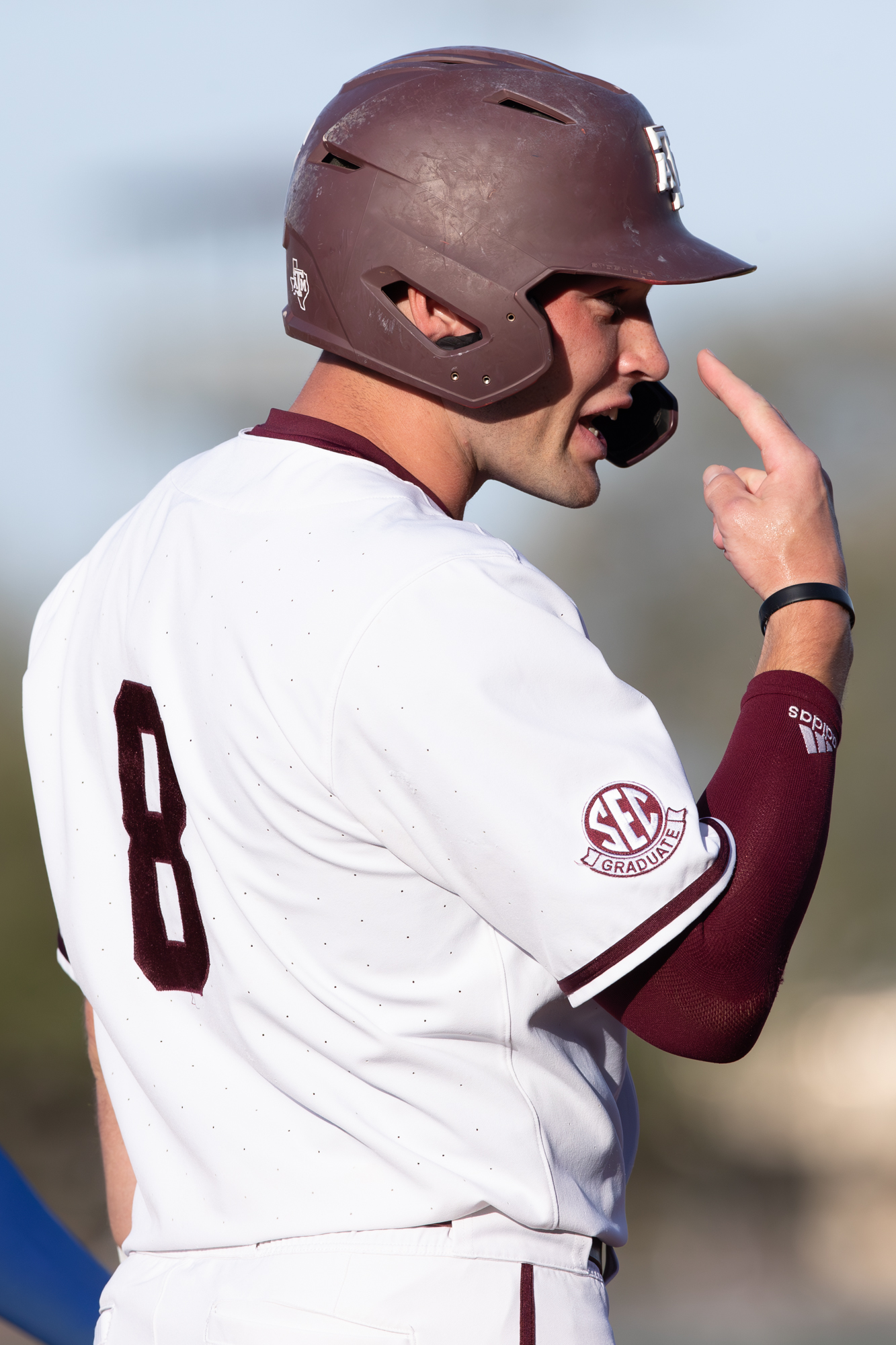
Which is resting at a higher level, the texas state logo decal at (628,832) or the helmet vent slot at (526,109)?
the helmet vent slot at (526,109)

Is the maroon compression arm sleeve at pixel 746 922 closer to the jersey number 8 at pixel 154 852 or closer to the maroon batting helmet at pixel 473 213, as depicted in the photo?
the jersey number 8 at pixel 154 852

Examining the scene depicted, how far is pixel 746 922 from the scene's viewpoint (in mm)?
1743

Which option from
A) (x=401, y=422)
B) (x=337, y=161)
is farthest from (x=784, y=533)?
(x=337, y=161)

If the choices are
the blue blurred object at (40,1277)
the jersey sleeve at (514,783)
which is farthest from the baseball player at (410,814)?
the blue blurred object at (40,1277)

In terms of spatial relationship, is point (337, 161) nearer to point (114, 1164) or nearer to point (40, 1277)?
point (114, 1164)

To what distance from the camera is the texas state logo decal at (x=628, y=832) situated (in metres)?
1.69

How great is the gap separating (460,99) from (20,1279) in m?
2.70

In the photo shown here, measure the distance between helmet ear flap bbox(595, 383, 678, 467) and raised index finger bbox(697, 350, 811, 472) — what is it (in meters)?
0.34

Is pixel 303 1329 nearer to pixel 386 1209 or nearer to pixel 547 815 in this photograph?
pixel 386 1209

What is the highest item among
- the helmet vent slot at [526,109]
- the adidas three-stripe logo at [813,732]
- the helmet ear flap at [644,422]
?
the helmet vent slot at [526,109]

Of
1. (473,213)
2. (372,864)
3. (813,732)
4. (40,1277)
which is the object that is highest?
(473,213)

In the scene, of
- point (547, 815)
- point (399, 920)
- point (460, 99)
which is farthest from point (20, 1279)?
point (460, 99)

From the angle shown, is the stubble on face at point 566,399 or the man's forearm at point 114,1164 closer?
the stubble on face at point 566,399

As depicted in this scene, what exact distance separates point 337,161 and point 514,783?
1095mm
